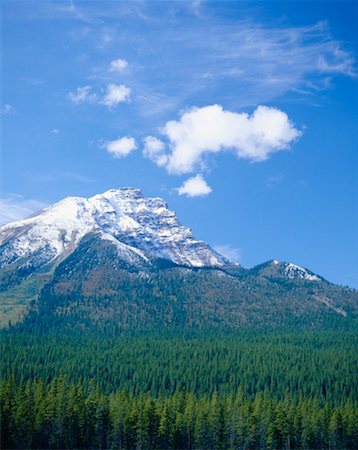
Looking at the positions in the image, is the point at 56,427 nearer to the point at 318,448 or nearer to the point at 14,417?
the point at 14,417

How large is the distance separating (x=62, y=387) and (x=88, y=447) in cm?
1517

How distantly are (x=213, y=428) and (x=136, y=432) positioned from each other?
19.4m

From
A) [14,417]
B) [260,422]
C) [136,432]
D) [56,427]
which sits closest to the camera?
[14,417]

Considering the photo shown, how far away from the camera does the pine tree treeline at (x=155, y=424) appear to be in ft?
384

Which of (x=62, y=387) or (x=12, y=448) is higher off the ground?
(x=62, y=387)

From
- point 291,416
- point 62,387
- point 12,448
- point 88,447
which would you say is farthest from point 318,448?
point 12,448

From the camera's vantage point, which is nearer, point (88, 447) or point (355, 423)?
point (88, 447)

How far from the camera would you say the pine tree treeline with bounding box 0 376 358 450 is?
4604 inches

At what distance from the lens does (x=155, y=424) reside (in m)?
130

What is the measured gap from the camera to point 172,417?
435ft

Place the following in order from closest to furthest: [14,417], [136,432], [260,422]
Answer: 1. [14,417]
2. [136,432]
3. [260,422]

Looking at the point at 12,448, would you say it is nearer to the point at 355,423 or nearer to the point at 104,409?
the point at 104,409

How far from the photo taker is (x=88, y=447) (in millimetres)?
124750

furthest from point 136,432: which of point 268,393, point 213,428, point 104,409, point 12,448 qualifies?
point 268,393
